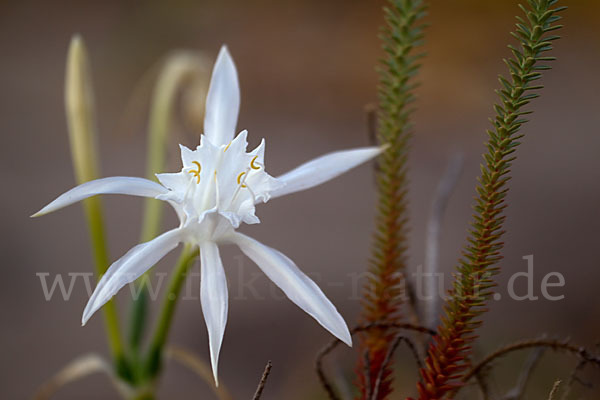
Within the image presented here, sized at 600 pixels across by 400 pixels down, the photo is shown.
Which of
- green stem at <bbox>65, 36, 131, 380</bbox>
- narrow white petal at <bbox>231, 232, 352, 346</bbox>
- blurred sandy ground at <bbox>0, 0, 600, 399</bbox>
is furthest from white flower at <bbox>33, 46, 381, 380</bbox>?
blurred sandy ground at <bbox>0, 0, 600, 399</bbox>

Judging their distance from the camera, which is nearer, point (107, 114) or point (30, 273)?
point (30, 273)

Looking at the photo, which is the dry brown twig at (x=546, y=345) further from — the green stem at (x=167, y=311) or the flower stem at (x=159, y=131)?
the flower stem at (x=159, y=131)

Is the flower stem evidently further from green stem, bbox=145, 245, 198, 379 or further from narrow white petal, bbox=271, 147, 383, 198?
narrow white petal, bbox=271, 147, 383, 198

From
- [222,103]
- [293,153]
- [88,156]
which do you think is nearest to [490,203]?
[222,103]

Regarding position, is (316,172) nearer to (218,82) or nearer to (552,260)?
(218,82)

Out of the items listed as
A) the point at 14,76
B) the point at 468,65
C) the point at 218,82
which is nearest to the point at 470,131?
the point at 468,65
